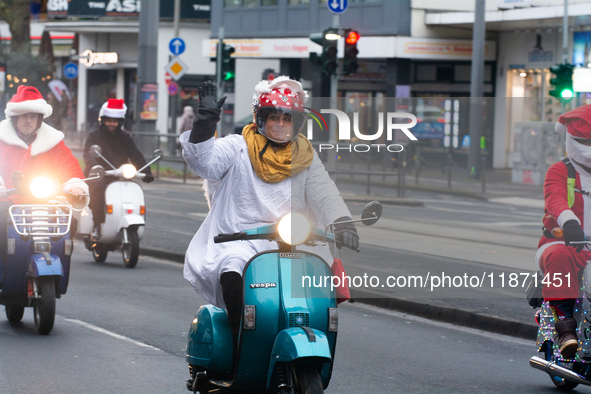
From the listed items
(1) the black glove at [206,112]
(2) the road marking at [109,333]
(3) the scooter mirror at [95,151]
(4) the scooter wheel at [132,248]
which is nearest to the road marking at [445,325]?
(2) the road marking at [109,333]

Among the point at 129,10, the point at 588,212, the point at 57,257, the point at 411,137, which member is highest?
the point at 129,10

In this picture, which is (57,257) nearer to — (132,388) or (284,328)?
(132,388)

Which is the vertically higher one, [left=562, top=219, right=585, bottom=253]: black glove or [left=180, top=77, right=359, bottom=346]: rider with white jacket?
[left=180, top=77, right=359, bottom=346]: rider with white jacket

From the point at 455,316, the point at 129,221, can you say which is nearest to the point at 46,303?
the point at 455,316

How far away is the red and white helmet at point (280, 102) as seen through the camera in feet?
15.4

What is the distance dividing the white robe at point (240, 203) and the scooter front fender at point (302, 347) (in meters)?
0.48

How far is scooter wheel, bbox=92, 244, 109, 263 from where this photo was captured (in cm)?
1074

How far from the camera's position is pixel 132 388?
548cm

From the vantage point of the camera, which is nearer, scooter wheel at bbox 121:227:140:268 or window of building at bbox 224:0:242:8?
scooter wheel at bbox 121:227:140:268

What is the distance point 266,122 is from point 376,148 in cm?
130

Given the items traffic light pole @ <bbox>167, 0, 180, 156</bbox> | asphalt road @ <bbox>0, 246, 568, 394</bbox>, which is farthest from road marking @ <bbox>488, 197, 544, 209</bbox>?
traffic light pole @ <bbox>167, 0, 180, 156</bbox>

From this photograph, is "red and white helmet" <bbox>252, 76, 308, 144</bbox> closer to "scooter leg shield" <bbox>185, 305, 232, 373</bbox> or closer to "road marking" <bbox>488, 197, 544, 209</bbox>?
"scooter leg shield" <bbox>185, 305, 232, 373</bbox>

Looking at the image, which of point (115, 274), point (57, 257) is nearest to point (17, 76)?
point (115, 274)

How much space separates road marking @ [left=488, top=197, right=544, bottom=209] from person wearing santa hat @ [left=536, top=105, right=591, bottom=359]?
15.7 feet
